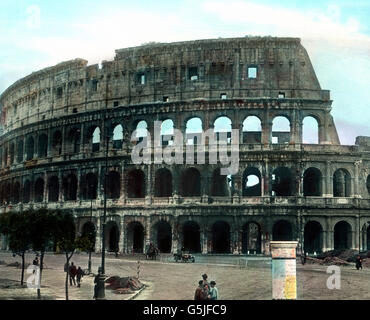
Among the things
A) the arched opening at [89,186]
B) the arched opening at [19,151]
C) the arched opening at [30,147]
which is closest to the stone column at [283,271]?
the arched opening at [89,186]

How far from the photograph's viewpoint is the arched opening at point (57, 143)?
32.8 meters

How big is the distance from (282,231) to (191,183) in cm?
559

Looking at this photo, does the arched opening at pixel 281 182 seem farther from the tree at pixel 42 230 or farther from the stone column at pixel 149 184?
the tree at pixel 42 230

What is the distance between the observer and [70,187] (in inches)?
Answer: 1249

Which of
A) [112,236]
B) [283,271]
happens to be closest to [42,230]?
[283,271]

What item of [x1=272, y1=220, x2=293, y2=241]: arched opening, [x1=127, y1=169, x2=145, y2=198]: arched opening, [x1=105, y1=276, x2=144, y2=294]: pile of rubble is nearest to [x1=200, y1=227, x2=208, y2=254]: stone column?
[x1=272, y1=220, x2=293, y2=241]: arched opening

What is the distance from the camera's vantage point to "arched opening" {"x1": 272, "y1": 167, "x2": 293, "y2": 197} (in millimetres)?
29719

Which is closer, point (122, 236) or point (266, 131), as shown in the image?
point (266, 131)

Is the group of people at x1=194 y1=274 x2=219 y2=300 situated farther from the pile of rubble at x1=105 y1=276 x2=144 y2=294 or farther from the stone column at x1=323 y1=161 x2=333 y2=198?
the stone column at x1=323 y1=161 x2=333 y2=198

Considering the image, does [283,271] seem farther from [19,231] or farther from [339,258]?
[339,258]

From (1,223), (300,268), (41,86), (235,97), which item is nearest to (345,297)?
(300,268)

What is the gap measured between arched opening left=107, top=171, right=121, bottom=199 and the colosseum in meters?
0.06
